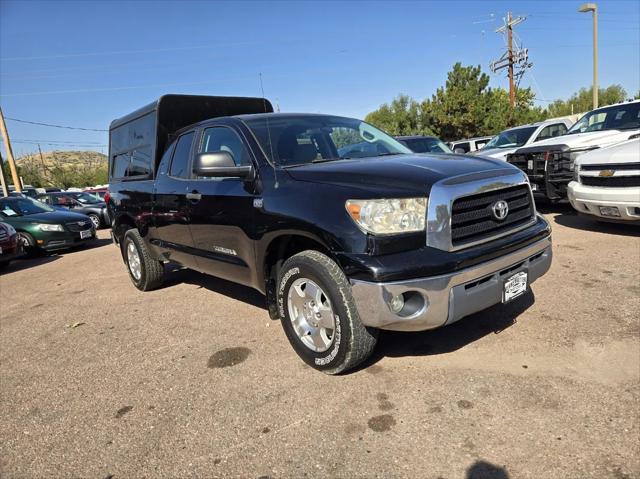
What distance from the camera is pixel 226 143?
13.1ft

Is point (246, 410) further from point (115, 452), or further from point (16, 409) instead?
point (16, 409)

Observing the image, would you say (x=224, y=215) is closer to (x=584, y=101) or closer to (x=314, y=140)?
(x=314, y=140)

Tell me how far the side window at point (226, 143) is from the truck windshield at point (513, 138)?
8.37m

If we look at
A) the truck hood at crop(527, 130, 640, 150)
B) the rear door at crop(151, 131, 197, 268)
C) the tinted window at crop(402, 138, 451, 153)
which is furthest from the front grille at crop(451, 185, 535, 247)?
the tinted window at crop(402, 138, 451, 153)

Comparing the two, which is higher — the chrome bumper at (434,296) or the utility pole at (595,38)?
the utility pole at (595,38)

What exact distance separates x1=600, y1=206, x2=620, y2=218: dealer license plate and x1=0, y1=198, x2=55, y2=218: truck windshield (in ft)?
38.6

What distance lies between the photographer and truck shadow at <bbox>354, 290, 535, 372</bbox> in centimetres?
337

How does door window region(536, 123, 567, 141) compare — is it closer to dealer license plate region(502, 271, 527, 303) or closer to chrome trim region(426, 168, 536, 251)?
dealer license plate region(502, 271, 527, 303)

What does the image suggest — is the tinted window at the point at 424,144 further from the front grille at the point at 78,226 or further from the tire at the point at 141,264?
the front grille at the point at 78,226

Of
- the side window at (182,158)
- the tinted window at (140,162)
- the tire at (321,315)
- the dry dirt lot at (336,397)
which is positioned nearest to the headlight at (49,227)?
the tinted window at (140,162)

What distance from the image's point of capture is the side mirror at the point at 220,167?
3.38 meters

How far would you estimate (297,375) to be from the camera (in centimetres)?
318

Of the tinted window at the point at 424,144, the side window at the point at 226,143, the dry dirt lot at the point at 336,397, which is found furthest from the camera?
the tinted window at the point at 424,144

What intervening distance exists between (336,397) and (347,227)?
106 cm
